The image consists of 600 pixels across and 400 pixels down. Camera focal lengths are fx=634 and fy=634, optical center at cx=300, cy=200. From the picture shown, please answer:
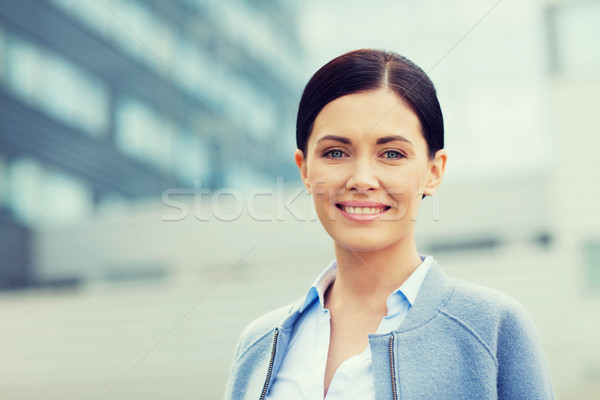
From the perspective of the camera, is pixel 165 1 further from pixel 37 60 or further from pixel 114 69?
pixel 37 60

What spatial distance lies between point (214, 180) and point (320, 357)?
8.77 meters

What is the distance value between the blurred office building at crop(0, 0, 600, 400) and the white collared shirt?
22.8 feet

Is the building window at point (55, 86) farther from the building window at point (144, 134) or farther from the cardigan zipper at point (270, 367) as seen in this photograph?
the cardigan zipper at point (270, 367)

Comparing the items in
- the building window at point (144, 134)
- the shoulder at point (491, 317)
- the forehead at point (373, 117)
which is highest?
the building window at point (144, 134)

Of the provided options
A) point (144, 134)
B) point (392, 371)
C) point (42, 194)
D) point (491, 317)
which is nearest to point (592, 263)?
point (144, 134)

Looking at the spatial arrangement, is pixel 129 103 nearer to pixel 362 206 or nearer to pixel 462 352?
pixel 362 206

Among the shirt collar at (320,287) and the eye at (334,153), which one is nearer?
the eye at (334,153)

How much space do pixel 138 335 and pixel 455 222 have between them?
220 inches

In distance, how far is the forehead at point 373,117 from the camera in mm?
1482

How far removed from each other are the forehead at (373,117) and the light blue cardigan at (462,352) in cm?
39

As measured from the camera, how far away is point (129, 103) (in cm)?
1091

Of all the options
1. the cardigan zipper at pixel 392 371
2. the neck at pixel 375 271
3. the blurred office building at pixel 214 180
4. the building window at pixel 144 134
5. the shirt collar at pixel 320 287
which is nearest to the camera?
the cardigan zipper at pixel 392 371

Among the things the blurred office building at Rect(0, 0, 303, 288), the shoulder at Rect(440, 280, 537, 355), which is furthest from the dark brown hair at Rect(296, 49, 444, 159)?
the blurred office building at Rect(0, 0, 303, 288)

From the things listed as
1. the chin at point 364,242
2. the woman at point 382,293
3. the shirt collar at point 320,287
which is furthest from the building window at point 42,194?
the chin at point 364,242
